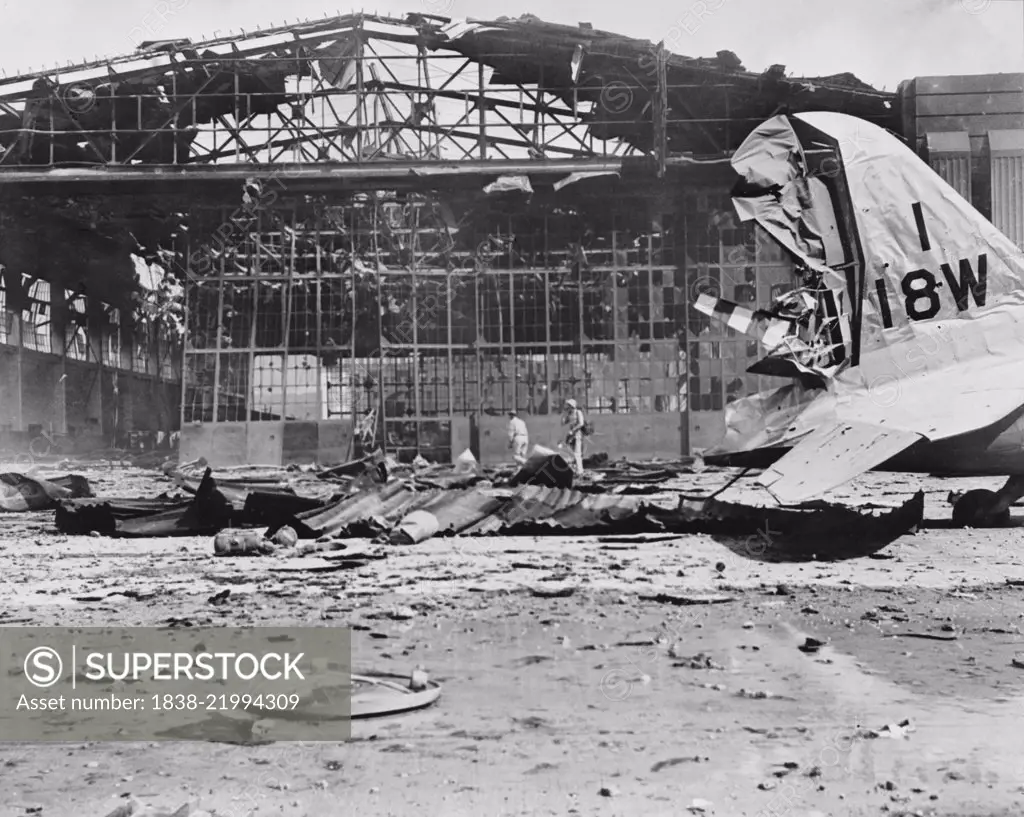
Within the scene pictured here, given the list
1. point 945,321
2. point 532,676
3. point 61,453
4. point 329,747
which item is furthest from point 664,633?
point 61,453

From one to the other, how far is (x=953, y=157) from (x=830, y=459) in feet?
48.1

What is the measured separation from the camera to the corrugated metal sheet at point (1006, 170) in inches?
718

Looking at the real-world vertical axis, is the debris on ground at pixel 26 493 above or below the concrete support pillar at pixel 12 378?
below

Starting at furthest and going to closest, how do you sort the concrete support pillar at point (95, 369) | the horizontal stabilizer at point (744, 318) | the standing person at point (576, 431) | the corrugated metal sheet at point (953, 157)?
the concrete support pillar at point (95, 369), the corrugated metal sheet at point (953, 157), the standing person at point (576, 431), the horizontal stabilizer at point (744, 318)

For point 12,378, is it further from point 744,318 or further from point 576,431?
point 744,318

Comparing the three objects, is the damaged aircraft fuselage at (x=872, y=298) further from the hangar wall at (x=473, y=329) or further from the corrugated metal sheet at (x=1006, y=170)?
the hangar wall at (x=473, y=329)

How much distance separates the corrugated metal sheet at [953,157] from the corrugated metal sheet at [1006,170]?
1.49ft

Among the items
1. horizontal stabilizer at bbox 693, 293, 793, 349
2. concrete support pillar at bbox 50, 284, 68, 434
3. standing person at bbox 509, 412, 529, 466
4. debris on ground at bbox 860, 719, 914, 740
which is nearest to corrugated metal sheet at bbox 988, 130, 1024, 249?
standing person at bbox 509, 412, 529, 466

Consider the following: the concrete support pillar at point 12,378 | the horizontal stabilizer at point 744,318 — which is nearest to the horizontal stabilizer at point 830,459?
the horizontal stabilizer at point 744,318

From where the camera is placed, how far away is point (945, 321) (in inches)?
332

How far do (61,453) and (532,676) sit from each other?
2658 cm

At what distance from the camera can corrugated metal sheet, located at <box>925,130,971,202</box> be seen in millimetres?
19234

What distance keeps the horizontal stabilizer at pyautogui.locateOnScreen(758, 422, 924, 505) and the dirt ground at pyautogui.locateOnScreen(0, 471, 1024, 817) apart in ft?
2.25

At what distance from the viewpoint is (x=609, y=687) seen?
4422mm
